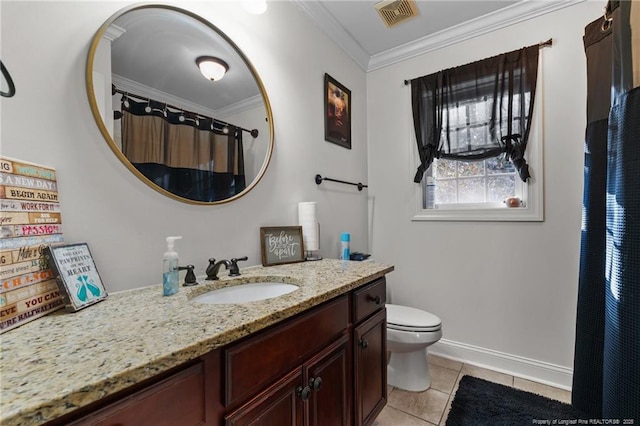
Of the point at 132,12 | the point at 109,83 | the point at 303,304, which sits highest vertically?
the point at 132,12

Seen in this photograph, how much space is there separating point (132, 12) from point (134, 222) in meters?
0.77

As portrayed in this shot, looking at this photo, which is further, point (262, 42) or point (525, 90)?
point (525, 90)

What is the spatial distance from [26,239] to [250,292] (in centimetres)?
72

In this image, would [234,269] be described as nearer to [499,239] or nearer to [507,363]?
[499,239]

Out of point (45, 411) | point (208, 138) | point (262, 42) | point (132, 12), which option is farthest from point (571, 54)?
point (45, 411)

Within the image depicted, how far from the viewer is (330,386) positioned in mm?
1014

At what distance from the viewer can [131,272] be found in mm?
977

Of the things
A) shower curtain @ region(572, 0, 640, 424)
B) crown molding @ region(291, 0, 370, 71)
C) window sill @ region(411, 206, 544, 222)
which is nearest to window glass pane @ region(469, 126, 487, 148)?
window sill @ region(411, 206, 544, 222)

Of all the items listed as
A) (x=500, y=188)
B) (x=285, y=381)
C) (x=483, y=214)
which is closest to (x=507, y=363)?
(x=483, y=214)

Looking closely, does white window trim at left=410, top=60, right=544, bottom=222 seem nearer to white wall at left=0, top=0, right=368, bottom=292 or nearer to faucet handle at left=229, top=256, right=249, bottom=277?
white wall at left=0, top=0, right=368, bottom=292

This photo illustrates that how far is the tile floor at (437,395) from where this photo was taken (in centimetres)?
152

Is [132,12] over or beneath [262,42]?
beneath

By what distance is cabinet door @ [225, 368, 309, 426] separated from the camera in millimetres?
692

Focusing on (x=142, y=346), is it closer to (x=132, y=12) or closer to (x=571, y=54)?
(x=132, y=12)
